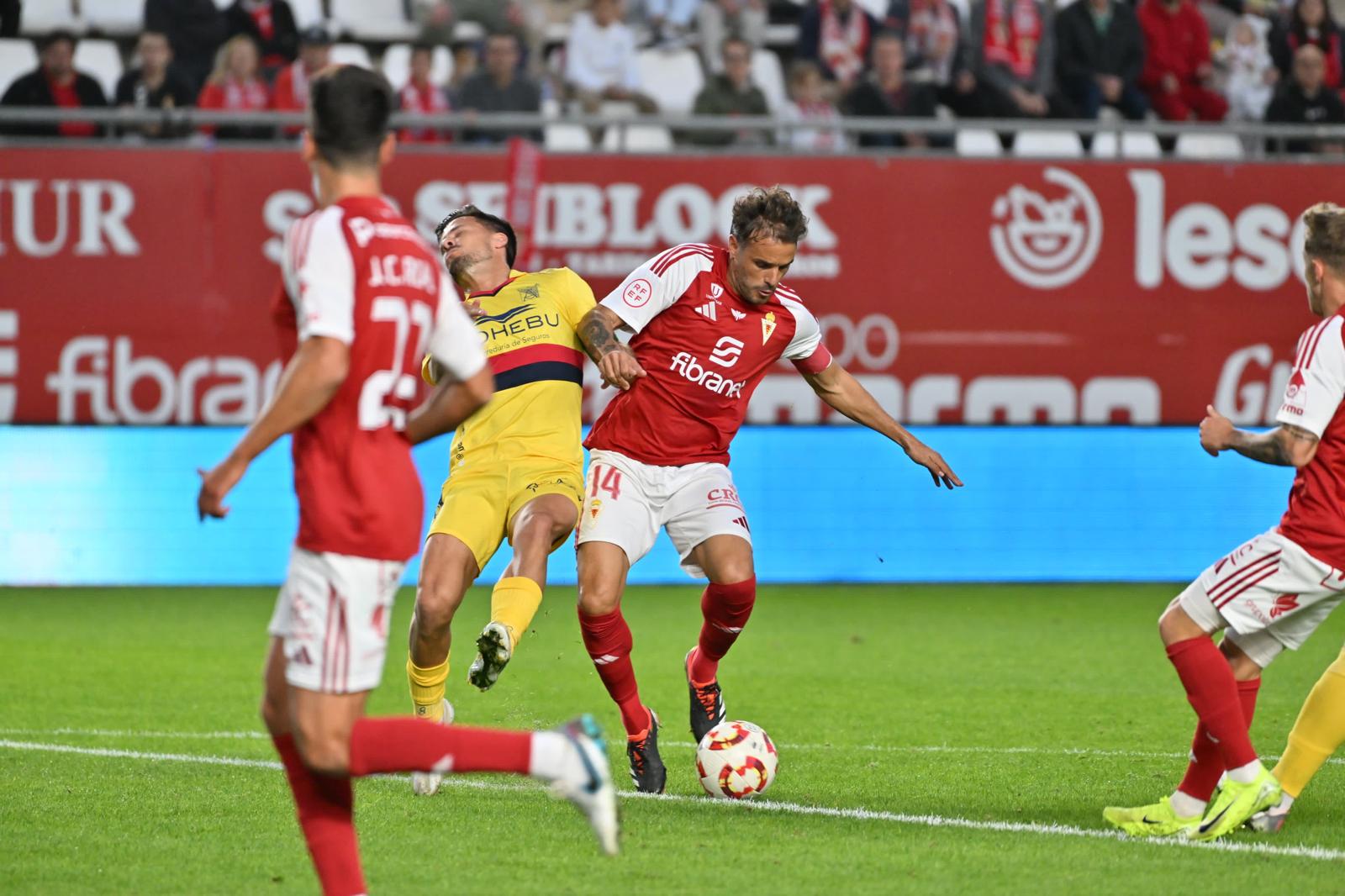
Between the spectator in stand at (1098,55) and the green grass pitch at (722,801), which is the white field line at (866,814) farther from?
the spectator in stand at (1098,55)

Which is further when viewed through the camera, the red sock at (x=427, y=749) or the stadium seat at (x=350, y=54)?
the stadium seat at (x=350, y=54)

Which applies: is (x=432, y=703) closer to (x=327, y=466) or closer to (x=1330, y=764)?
(x=327, y=466)

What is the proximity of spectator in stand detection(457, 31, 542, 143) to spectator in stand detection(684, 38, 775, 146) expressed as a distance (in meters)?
1.42

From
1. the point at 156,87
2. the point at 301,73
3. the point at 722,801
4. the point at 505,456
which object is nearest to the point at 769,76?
the point at 301,73

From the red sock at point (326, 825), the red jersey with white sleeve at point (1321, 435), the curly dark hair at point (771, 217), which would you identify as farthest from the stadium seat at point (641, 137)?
the red sock at point (326, 825)

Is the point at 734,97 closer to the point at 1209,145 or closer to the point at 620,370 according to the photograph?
the point at 1209,145

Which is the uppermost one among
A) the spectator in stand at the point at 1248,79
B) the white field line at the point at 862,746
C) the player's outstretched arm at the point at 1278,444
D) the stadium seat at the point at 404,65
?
the spectator in stand at the point at 1248,79

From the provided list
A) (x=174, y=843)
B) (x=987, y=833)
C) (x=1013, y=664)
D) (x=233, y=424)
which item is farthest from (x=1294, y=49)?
(x=174, y=843)

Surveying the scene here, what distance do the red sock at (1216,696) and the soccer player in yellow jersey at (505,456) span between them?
218 centimetres

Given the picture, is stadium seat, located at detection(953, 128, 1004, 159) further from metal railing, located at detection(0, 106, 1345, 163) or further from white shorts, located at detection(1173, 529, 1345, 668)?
white shorts, located at detection(1173, 529, 1345, 668)

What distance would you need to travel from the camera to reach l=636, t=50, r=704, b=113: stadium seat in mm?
16094

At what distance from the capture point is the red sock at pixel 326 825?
4180mm

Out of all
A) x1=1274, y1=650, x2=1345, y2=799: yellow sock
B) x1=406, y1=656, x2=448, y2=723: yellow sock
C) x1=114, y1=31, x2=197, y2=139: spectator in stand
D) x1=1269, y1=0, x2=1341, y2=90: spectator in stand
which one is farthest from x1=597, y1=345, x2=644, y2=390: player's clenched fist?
x1=1269, y1=0, x2=1341, y2=90: spectator in stand

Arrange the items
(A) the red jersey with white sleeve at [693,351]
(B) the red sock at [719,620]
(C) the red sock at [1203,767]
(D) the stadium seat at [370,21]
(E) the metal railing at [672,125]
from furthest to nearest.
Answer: (D) the stadium seat at [370,21] < (E) the metal railing at [672,125] < (A) the red jersey with white sleeve at [693,351] < (B) the red sock at [719,620] < (C) the red sock at [1203,767]
